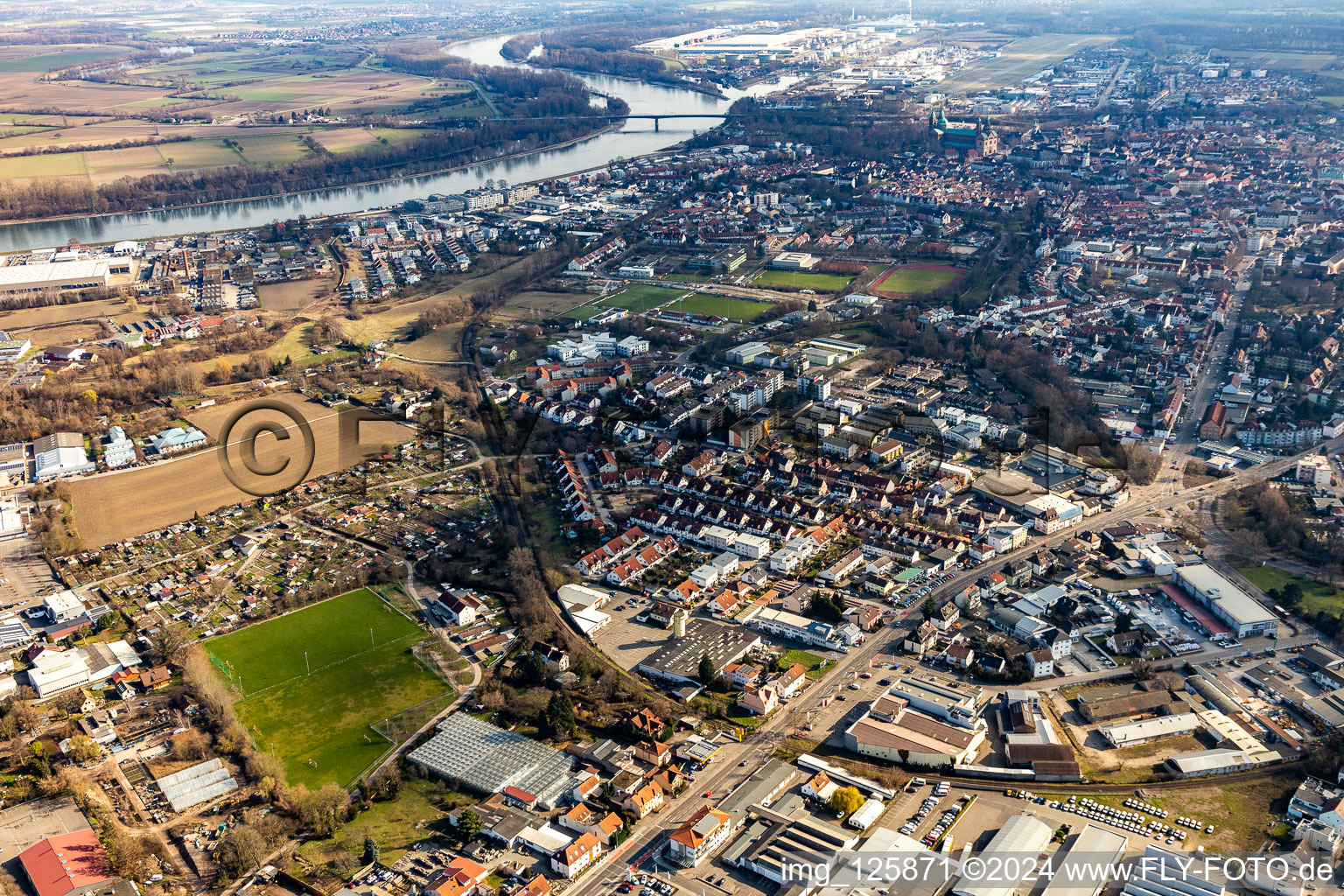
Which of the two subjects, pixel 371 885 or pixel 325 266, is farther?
pixel 325 266

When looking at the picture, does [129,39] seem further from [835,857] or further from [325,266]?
[835,857]

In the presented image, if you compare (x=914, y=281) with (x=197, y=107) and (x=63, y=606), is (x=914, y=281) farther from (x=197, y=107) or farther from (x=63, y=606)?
(x=197, y=107)

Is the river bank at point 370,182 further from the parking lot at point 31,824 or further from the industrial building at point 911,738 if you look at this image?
the industrial building at point 911,738

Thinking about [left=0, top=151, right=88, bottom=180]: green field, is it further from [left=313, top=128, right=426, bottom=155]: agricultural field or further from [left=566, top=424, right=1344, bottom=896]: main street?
[left=566, top=424, right=1344, bottom=896]: main street

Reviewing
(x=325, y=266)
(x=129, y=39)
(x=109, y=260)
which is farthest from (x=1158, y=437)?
(x=129, y=39)

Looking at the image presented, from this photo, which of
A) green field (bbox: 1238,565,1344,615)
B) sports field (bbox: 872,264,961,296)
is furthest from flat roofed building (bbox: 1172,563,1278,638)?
sports field (bbox: 872,264,961,296)

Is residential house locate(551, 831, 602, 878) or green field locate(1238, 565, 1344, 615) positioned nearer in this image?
residential house locate(551, 831, 602, 878)
